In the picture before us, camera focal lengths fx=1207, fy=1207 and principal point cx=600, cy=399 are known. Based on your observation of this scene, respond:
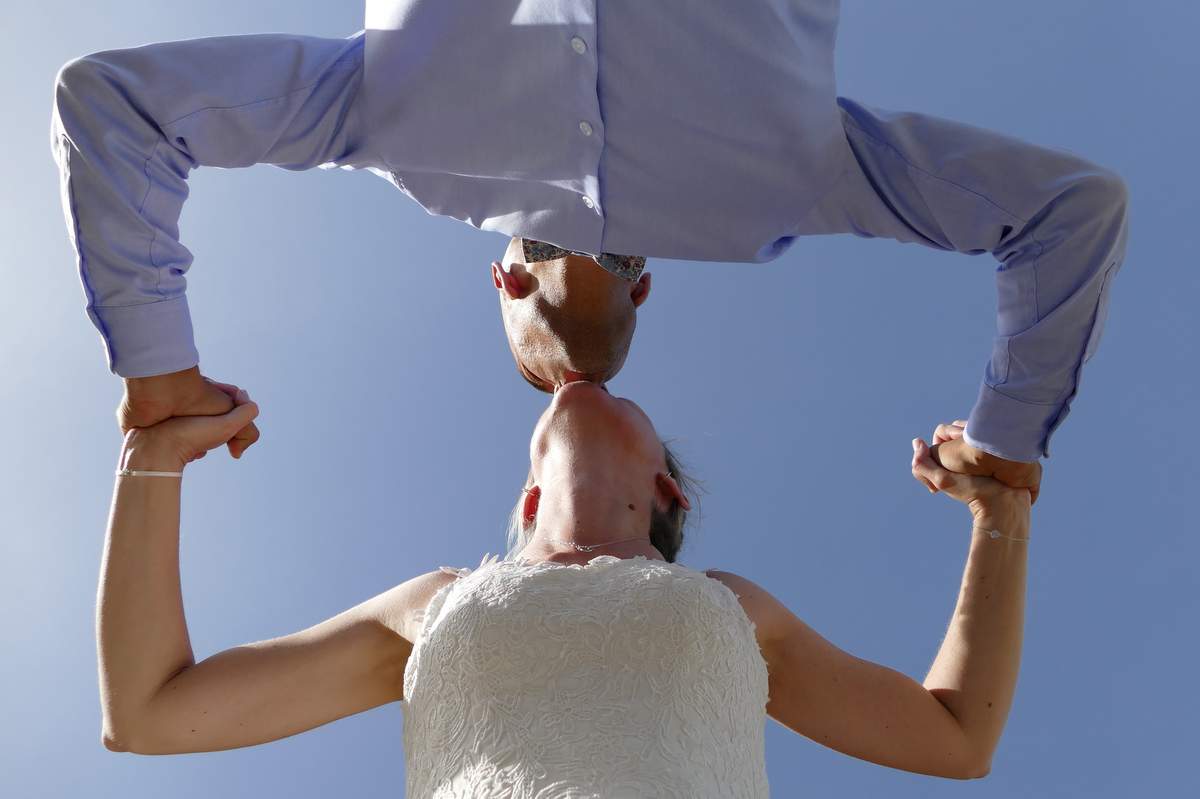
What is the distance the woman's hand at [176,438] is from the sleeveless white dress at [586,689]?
48 centimetres

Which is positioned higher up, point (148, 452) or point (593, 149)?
point (593, 149)

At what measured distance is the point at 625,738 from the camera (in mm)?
1886

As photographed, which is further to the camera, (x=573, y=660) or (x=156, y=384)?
(x=573, y=660)

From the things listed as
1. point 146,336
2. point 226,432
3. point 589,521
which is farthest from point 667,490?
point 146,336

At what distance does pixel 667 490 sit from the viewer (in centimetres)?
260

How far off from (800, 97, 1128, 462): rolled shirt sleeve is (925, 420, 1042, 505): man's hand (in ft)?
0.64

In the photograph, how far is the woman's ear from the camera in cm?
259

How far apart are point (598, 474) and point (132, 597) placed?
0.90 metres

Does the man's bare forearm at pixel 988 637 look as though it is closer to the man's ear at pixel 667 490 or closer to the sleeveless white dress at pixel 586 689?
the sleeveless white dress at pixel 586 689

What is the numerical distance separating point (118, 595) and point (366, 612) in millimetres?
469

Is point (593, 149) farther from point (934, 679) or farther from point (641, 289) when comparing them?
point (934, 679)

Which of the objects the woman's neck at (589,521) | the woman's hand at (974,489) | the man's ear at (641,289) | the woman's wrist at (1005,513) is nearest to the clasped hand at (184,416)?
the woman's neck at (589,521)

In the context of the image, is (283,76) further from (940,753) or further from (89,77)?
(940,753)

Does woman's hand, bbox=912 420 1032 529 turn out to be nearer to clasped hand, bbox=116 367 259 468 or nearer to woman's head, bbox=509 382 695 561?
woman's head, bbox=509 382 695 561
